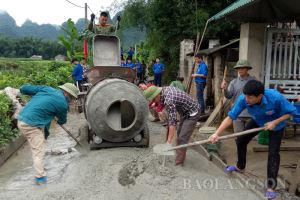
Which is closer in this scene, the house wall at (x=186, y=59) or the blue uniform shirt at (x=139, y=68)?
the house wall at (x=186, y=59)

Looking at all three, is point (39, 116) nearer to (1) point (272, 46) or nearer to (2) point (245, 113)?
(2) point (245, 113)

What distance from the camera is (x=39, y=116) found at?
6172 millimetres

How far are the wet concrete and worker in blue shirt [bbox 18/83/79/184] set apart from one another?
0.40m

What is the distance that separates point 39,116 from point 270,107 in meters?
3.50

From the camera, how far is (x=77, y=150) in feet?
27.7

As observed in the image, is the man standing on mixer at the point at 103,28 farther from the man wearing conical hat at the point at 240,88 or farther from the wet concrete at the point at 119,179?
the man wearing conical hat at the point at 240,88

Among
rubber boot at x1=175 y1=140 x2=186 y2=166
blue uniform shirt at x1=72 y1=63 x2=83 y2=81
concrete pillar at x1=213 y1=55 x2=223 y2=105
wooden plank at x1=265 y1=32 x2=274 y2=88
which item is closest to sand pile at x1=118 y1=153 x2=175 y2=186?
rubber boot at x1=175 y1=140 x2=186 y2=166

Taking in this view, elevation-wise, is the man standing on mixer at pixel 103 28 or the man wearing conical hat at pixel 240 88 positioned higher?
the man standing on mixer at pixel 103 28

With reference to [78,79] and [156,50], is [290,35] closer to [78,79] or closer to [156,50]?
[78,79]

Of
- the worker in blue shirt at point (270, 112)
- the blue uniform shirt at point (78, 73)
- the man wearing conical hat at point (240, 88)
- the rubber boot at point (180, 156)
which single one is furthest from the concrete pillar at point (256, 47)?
the blue uniform shirt at point (78, 73)

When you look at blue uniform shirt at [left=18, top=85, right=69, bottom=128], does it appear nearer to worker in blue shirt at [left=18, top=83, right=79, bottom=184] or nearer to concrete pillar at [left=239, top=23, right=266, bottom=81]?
worker in blue shirt at [left=18, top=83, right=79, bottom=184]

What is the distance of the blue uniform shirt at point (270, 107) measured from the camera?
16.5ft

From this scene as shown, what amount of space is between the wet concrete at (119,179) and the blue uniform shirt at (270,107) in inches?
41.3

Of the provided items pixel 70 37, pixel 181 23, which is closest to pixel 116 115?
pixel 181 23
